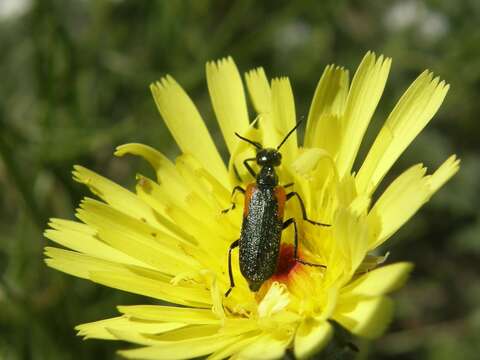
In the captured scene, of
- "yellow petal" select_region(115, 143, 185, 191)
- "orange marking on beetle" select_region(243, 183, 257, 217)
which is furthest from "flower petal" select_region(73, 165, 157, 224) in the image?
"orange marking on beetle" select_region(243, 183, 257, 217)

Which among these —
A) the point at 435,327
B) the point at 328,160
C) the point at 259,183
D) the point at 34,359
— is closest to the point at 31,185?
the point at 34,359

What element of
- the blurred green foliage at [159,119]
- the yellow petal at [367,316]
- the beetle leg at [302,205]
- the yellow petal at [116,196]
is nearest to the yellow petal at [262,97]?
the beetle leg at [302,205]

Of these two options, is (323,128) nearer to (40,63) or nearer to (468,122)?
(40,63)

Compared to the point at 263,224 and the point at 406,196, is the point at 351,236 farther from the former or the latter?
the point at 263,224

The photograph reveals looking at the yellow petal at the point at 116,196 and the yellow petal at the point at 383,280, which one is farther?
the yellow petal at the point at 116,196

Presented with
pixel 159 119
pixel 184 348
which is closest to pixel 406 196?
pixel 184 348

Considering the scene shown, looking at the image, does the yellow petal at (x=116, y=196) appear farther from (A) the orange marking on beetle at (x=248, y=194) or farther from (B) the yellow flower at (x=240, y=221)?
(A) the orange marking on beetle at (x=248, y=194)

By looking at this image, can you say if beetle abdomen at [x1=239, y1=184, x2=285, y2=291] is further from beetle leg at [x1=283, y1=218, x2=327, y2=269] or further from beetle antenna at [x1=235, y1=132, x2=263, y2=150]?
beetle antenna at [x1=235, y1=132, x2=263, y2=150]
